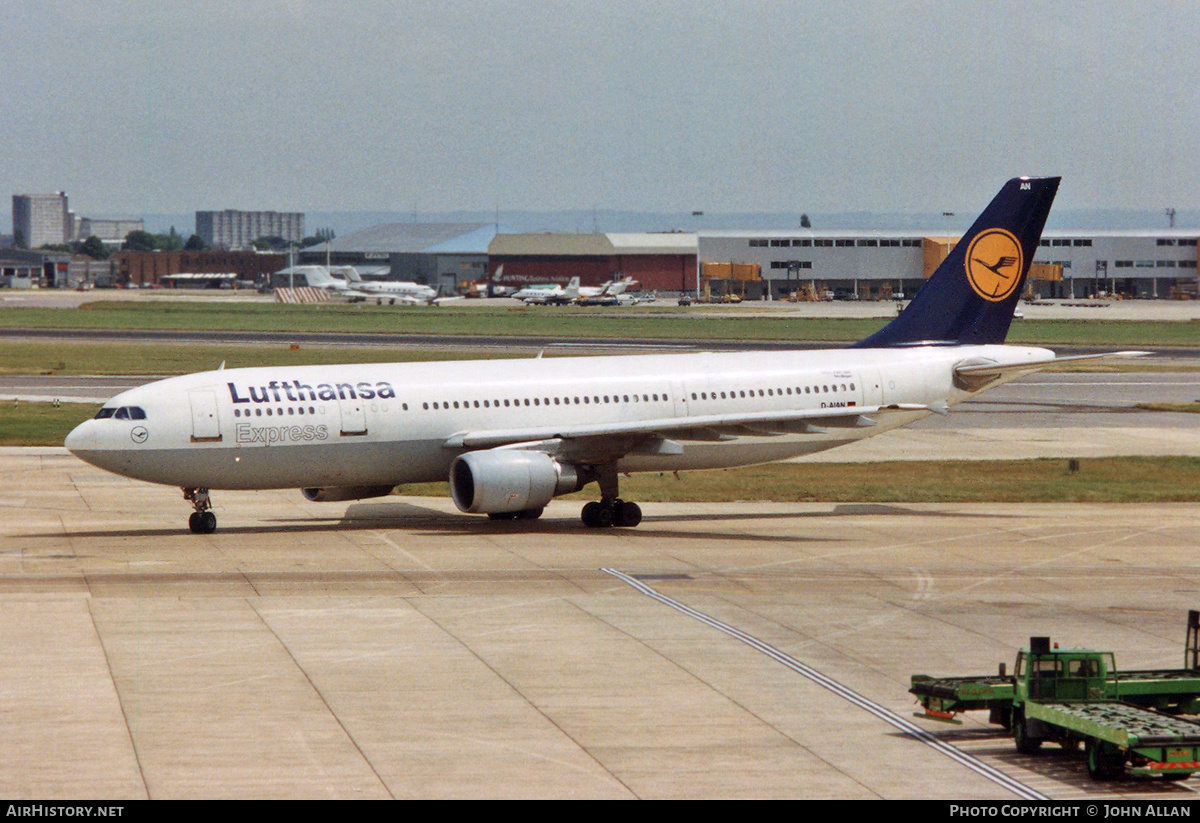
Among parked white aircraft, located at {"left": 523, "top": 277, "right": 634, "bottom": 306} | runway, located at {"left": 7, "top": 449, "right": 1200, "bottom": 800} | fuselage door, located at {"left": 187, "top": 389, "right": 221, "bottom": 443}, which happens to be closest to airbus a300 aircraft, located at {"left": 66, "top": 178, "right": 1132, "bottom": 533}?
fuselage door, located at {"left": 187, "top": 389, "right": 221, "bottom": 443}

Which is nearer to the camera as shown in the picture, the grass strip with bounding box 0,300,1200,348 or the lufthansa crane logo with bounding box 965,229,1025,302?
the lufthansa crane logo with bounding box 965,229,1025,302

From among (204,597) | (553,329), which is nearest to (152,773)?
(204,597)

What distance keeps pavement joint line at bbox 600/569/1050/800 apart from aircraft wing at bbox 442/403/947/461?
8.07 metres

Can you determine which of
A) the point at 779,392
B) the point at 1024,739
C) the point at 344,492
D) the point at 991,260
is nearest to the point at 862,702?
the point at 1024,739

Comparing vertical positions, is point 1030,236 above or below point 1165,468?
above

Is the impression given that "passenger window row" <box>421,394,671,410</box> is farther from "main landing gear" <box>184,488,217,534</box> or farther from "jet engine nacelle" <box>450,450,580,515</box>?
"main landing gear" <box>184,488,217,534</box>

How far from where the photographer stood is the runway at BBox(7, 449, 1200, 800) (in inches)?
740

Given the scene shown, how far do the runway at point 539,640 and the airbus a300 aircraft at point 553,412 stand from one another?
1.58m

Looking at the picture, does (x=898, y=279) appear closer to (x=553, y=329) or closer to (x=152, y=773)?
(x=553, y=329)

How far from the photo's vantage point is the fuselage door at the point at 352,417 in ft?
126

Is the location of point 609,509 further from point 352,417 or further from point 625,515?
point 352,417

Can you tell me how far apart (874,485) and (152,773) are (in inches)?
1331
